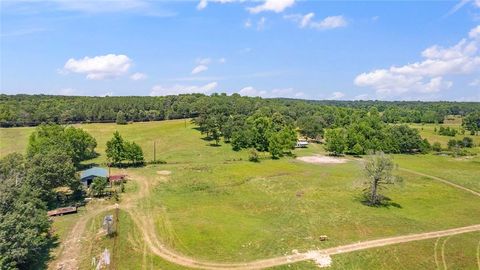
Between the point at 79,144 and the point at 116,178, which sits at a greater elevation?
the point at 79,144

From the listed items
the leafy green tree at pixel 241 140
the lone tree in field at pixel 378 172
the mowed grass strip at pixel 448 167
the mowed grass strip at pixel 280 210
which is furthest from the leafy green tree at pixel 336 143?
the lone tree in field at pixel 378 172

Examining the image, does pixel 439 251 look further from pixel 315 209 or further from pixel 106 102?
pixel 106 102

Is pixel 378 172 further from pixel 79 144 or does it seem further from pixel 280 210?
pixel 79 144

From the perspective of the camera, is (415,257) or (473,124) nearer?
(415,257)

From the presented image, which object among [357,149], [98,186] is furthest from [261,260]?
[357,149]

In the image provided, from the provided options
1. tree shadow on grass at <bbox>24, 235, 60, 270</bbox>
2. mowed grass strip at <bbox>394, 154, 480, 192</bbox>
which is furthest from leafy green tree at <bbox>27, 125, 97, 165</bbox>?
mowed grass strip at <bbox>394, 154, 480, 192</bbox>

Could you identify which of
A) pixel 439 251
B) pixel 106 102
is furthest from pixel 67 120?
pixel 439 251
